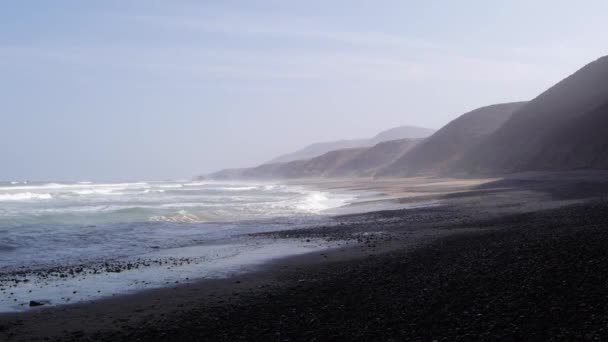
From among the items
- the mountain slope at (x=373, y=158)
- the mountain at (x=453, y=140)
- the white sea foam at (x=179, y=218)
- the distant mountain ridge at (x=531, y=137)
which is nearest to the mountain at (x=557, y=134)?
the distant mountain ridge at (x=531, y=137)

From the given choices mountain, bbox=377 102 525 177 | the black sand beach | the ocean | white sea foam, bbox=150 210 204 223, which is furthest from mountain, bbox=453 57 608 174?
A: the black sand beach

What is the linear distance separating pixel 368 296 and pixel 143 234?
56.6 feet

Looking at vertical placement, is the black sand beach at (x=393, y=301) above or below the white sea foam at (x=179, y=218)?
below

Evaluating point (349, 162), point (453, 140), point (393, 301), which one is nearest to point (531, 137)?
point (453, 140)

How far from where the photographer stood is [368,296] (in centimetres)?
956

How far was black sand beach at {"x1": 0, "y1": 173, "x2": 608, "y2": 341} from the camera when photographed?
7090mm

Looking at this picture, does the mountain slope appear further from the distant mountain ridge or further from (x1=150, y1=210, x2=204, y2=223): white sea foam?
(x1=150, y1=210, x2=204, y2=223): white sea foam

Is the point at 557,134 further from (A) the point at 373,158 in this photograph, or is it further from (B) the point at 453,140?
(A) the point at 373,158

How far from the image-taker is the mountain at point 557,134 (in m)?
49.2

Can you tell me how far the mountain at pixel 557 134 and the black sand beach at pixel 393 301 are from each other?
1526 inches

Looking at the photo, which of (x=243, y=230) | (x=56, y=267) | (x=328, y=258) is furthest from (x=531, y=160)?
(x=56, y=267)

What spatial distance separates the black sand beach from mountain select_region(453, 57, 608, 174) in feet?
127

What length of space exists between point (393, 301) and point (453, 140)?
96476 millimetres

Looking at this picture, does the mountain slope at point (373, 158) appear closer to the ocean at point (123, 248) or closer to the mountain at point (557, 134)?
the mountain at point (557, 134)
